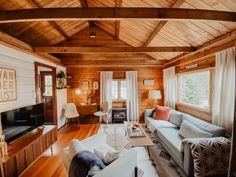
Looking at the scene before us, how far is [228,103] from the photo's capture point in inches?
95.7

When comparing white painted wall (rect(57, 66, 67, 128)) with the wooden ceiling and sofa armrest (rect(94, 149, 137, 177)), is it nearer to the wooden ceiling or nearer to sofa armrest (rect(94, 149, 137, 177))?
the wooden ceiling

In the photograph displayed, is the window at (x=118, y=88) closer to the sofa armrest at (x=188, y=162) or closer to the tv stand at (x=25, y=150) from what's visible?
the tv stand at (x=25, y=150)

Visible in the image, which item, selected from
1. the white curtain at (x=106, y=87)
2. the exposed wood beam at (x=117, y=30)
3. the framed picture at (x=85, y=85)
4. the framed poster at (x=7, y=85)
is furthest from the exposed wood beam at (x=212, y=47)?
the framed poster at (x=7, y=85)

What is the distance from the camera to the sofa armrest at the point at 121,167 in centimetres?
125

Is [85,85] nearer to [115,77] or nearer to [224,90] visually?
[115,77]

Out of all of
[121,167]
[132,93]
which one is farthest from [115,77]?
[121,167]

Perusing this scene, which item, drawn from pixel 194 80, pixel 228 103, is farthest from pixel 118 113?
pixel 228 103

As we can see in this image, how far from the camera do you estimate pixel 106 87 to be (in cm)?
562

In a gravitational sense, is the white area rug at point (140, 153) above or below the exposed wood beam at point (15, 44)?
below

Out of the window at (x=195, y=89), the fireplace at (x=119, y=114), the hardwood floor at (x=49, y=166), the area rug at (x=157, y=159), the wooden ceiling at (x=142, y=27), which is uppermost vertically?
the wooden ceiling at (x=142, y=27)

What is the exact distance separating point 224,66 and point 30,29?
4.28 meters

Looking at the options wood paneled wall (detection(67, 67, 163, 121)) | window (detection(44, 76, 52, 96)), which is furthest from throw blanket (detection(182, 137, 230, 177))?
window (detection(44, 76, 52, 96))

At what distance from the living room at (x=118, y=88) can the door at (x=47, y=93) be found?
40mm

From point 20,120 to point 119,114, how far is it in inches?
142
